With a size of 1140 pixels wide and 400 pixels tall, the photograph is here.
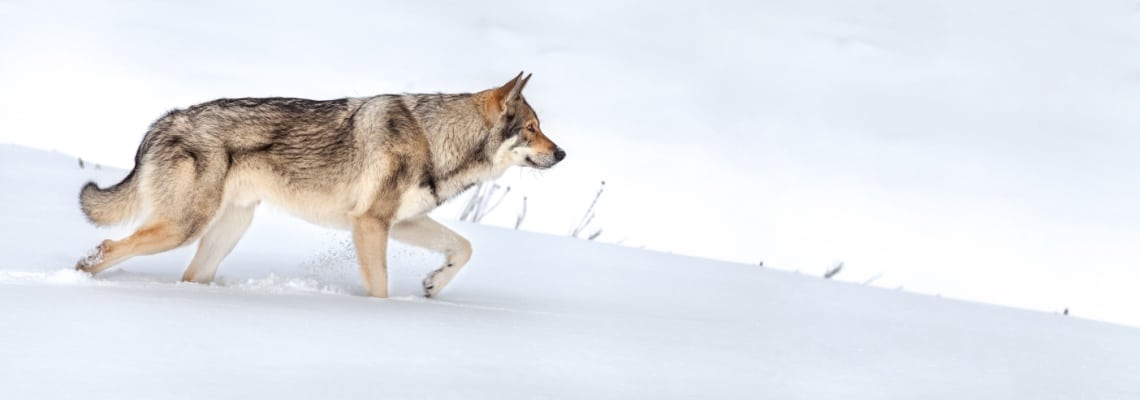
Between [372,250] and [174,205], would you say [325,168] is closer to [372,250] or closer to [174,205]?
[372,250]

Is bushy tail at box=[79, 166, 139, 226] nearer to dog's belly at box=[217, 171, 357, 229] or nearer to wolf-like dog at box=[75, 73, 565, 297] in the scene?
wolf-like dog at box=[75, 73, 565, 297]

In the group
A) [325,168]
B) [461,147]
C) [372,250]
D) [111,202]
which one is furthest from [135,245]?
[461,147]

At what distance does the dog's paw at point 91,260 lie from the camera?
5.94 metres

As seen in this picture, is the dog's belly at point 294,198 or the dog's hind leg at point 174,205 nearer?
the dog's hind leg at point 174,205

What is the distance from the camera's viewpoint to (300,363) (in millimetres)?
4051

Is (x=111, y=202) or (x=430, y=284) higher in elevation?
(x=111, y=202)

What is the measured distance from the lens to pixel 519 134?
6668 mm

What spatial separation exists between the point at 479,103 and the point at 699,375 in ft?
8.60

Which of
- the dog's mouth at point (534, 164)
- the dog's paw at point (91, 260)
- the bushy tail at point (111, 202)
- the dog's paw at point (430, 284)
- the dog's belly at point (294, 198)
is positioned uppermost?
the dog's mouth at point (534, 164)

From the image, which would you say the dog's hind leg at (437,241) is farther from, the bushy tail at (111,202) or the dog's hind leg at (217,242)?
the bushy tail at (111,202)

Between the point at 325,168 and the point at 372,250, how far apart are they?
567mm

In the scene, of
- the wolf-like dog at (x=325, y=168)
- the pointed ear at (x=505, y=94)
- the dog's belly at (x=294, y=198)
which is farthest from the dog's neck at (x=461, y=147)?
the dog's belly at (x=294, y=198)

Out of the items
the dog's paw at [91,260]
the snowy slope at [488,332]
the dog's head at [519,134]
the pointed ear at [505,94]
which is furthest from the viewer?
the dog's head at [519,134]

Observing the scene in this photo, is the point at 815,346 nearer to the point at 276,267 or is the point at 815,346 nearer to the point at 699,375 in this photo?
the point at 699,375
